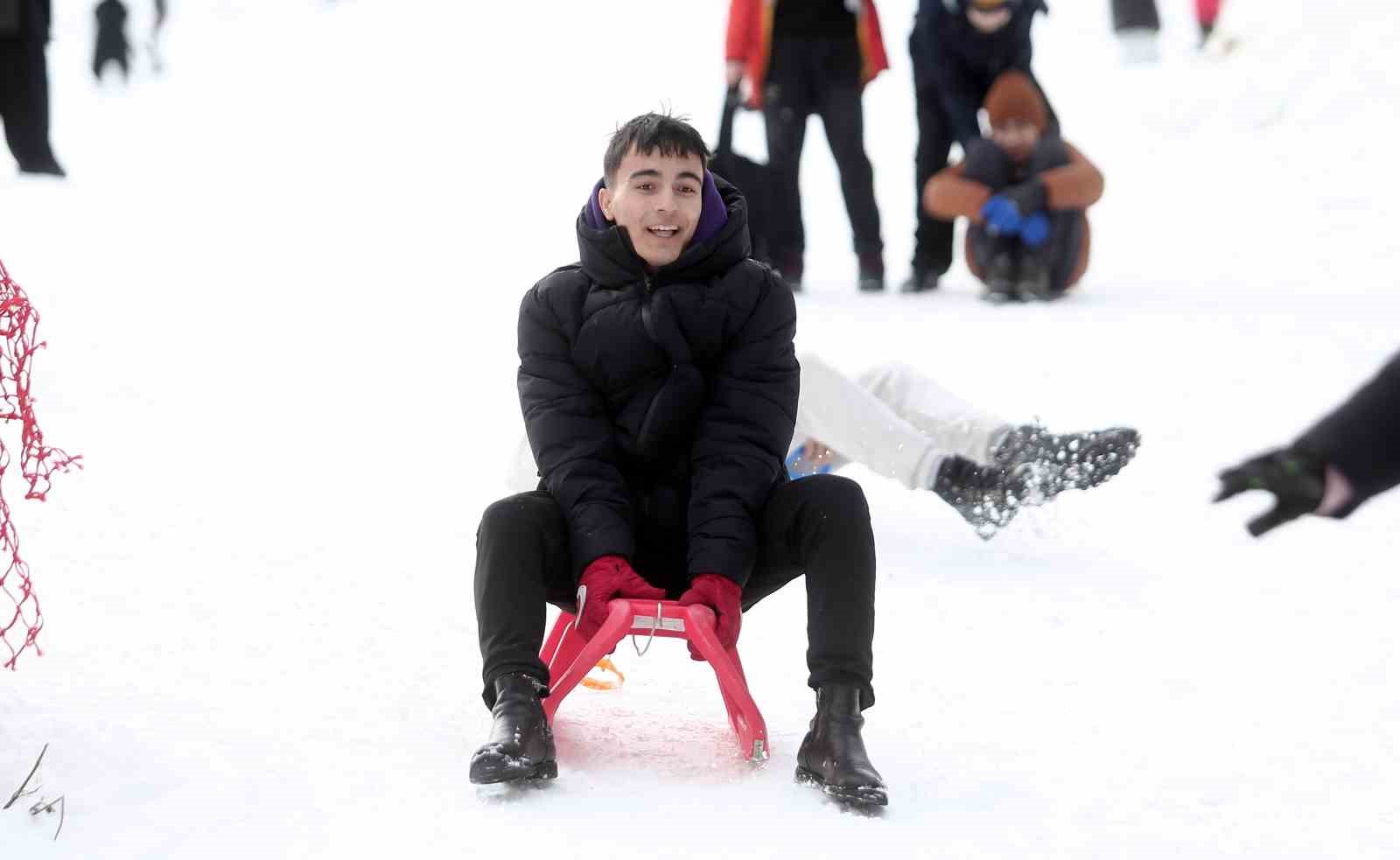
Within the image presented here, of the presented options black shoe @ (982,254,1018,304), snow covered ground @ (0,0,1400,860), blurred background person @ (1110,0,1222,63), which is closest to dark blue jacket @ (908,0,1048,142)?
black shoe @ (982,254,1018,304)

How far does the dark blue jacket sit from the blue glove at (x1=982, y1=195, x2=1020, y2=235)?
1.44ft

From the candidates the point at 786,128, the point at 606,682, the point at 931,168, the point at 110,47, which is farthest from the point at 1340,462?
the point at 110,47

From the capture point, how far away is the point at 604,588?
2490 millimetres

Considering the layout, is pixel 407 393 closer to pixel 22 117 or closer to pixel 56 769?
pixel 56 769

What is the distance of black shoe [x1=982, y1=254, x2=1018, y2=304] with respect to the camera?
6.65 m

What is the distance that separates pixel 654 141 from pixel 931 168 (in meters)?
4.51

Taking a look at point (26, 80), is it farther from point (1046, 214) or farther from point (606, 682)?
point (606, 682)

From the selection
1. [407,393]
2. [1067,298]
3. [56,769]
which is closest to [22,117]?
[407,393]

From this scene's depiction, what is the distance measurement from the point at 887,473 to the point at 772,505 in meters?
0.93

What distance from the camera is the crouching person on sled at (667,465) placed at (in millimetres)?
2473

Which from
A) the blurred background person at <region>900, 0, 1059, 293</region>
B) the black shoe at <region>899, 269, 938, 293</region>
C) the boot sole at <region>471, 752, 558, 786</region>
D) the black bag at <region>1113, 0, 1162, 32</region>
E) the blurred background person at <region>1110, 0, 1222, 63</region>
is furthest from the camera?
the black bag at <region>1113, 0, 1162, 32</region>

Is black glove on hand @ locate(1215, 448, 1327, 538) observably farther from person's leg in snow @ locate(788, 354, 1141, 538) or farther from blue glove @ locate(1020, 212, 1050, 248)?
blue glove @ locate(1020, 212, 1050, 248)

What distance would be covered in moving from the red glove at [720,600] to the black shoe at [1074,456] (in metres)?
1.18

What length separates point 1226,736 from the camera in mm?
2760
